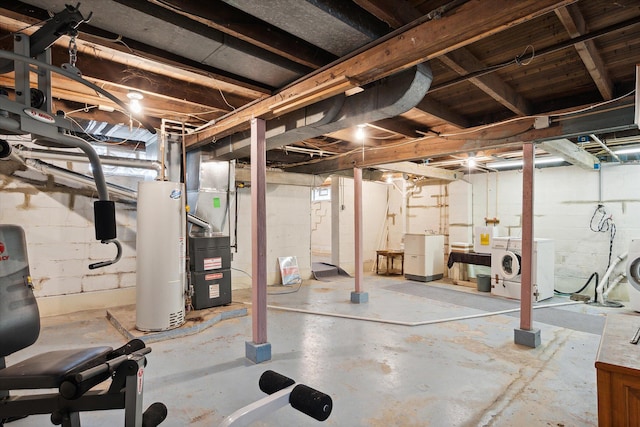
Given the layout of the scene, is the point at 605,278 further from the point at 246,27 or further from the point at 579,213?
the point at 246,27

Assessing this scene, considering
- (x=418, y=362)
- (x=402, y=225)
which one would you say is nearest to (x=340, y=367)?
(x=418, y=362)

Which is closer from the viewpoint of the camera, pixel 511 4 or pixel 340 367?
pixel 511 4

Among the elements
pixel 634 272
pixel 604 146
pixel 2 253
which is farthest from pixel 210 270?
pixel 634 272

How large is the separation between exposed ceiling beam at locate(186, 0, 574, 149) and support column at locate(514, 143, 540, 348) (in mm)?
2177

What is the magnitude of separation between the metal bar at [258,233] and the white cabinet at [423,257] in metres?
4.68

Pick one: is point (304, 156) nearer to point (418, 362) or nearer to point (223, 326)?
point (223, 326)

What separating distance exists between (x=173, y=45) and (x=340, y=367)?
8.79 feet

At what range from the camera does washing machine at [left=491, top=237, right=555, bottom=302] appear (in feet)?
17.1

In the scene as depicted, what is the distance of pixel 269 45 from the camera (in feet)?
6.72

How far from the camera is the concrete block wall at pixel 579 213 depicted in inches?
206

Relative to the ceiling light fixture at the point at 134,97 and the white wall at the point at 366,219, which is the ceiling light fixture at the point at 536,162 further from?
the ceiling light fixture at the point at 134,97

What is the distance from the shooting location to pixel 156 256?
342 centimetres

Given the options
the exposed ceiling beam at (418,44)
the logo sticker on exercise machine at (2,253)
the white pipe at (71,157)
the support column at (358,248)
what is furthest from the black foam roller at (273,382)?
the support column at (358,248)

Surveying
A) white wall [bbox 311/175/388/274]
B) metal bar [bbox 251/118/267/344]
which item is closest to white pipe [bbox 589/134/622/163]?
metal bar [bbox 251/118/267/344]
